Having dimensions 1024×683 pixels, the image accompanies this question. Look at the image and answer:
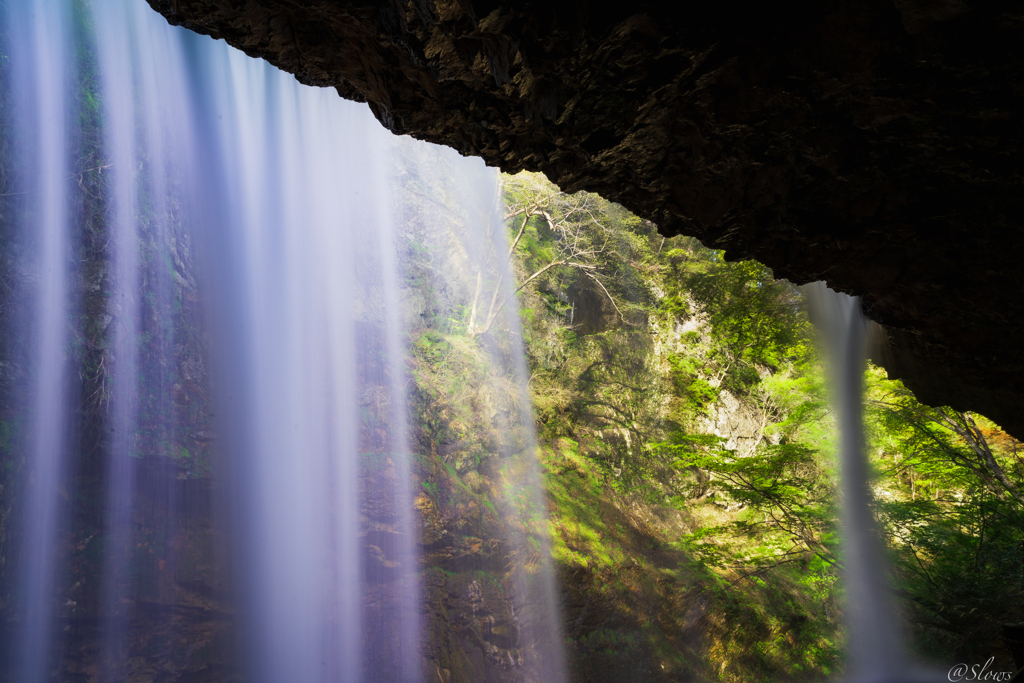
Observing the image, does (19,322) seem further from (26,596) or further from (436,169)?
(436,169)

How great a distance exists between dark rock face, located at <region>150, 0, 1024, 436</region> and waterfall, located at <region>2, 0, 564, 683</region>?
23.4ft

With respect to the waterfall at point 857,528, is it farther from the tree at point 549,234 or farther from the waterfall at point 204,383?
the tree at point 549,234

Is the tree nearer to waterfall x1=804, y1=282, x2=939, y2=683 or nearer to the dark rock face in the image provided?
waterfall x1=804, y1=282, x2=939, y2=683

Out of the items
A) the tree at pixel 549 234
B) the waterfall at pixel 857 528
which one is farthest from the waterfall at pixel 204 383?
the waterfall at pixel 857 528

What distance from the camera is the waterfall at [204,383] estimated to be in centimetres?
789
